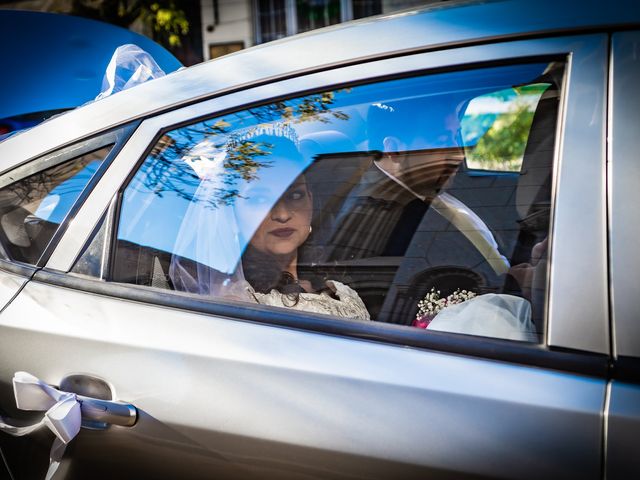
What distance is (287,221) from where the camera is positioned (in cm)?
162

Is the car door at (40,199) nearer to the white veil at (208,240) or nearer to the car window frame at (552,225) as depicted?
the car window frame at (552,225)

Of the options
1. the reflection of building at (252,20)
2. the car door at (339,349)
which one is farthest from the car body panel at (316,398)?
the reflection of building at (252,20)

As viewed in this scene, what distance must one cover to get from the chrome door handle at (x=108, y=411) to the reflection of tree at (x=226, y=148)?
49 cm

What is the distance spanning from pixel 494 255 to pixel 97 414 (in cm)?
86

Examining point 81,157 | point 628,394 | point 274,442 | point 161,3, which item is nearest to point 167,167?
point 81,157

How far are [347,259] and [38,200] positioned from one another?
82 cm

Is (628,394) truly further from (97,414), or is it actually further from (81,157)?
(81,157)

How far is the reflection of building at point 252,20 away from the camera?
9.93m

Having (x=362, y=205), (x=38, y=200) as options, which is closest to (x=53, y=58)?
(x=38, y=200)

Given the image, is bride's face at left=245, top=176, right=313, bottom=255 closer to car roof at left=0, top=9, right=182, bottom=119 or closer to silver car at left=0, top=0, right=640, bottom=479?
silver car at left=0, top=0, right=640, bottom=479

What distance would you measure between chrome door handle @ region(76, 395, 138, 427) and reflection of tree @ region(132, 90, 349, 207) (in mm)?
495

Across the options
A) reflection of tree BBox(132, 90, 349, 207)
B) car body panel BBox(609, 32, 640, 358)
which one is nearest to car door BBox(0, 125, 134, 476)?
reflection of tree BBox(132, 90, 349, 207)

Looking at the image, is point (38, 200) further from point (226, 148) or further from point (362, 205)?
point (362, 205)

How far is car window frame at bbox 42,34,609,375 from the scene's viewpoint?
104cm
